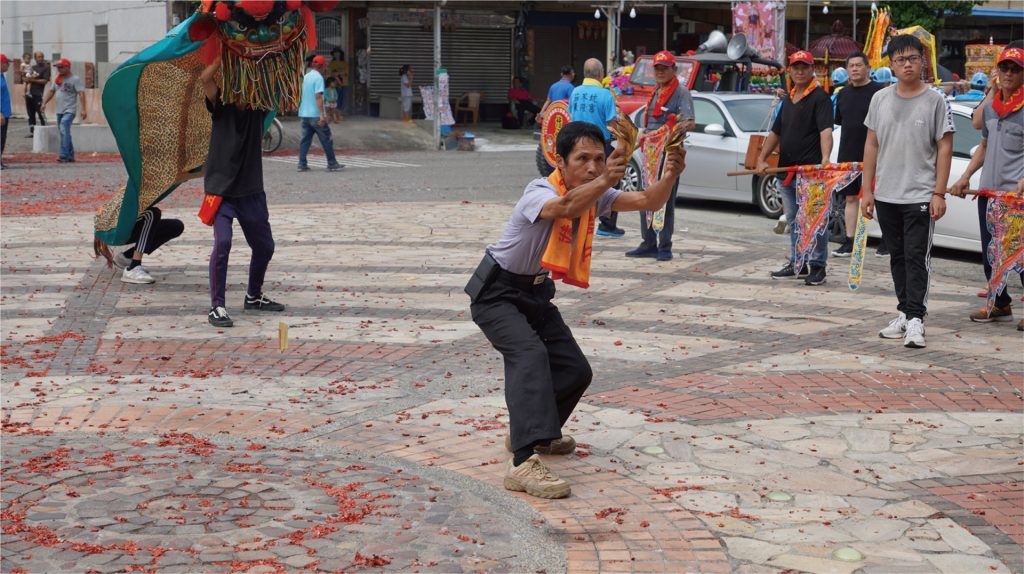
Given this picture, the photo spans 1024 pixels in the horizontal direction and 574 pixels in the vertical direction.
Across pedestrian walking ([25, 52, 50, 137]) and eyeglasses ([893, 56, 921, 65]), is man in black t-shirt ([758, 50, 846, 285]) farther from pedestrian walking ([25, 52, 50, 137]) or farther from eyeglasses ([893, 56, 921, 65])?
pedestrian walking ([25, 52, 50, 137])

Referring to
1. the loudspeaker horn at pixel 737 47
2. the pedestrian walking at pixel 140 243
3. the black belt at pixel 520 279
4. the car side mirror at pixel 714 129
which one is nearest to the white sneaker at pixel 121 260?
the pedestrian walking at pixel 140 243

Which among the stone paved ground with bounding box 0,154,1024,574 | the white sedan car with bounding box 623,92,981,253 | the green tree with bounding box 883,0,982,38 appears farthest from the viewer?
the green tree with bounding box 883,0,982,38

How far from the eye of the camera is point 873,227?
13.0 m

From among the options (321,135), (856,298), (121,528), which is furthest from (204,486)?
(321,135)

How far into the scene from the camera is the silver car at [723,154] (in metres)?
15.3

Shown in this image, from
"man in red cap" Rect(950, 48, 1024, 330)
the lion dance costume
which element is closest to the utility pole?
the lion dance costume

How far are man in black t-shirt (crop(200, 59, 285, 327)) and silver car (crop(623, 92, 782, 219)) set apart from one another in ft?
23.0

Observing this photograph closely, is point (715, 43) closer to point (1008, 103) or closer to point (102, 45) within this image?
point (102, 45)

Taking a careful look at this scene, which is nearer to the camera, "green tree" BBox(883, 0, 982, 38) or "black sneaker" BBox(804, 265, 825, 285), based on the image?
"black sneaker" BBox(804, 265, 825, 285)

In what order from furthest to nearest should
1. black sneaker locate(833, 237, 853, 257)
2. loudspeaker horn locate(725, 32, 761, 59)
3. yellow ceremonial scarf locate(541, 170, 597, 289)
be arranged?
1. loudspeaker horn locate(725, 32, 761, 59)
2. black sneaker locate(833, 237, 853, 257)
3. yellow ceremonial scarf locate(541, 170, 597, 289)

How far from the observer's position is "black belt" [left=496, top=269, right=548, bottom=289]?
5.52m

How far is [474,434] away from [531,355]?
960 millimetres

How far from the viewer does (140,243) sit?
10.1 m

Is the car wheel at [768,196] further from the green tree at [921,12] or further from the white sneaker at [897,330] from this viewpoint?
the green tree at [921,12]
